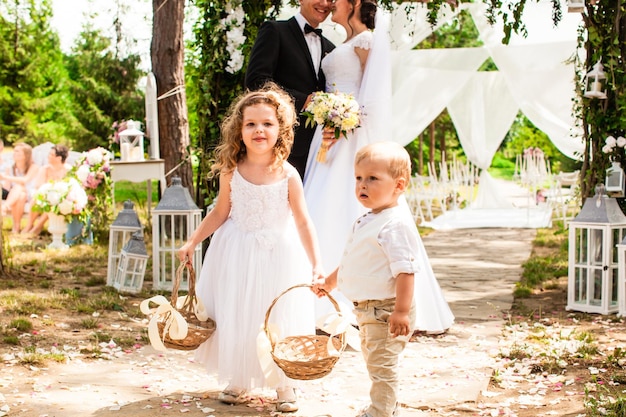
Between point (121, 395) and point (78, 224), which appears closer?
point (121, 395)

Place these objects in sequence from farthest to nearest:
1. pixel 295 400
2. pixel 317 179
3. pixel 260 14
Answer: pixel 260 14 → pixel 317 179 → pixel 295 400

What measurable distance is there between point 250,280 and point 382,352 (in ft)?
2.46

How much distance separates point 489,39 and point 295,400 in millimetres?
8241

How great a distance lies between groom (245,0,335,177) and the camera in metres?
4.59

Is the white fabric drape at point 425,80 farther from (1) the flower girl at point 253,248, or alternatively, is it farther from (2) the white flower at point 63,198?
(1) the flower girl at point 253,248

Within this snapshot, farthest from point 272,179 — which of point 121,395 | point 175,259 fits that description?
point 175,259

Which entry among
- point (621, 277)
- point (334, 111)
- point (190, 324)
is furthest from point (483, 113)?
point (190, 324)

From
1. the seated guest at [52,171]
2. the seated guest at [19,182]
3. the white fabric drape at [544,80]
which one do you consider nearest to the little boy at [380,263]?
the white fabric drape at [544,80]

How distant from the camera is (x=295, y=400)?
3.45 meters

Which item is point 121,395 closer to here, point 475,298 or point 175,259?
point 175,259

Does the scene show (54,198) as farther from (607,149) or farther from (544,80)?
(544,80)

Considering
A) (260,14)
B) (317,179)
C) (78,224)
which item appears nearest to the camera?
(317,179)

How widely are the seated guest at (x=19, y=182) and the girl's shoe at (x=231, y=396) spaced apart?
8596 millimetres

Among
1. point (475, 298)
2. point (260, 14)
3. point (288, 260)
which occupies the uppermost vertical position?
point (260, 14)
